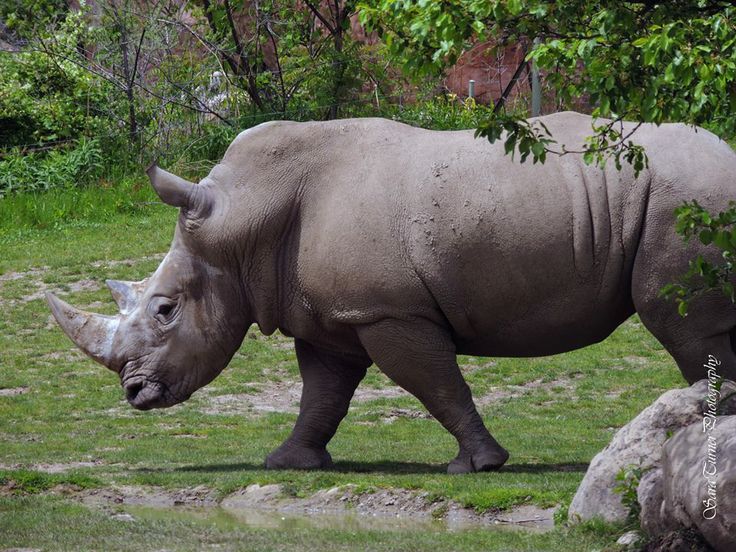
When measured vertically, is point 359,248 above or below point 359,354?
above

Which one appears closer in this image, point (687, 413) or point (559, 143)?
point (687, 413)

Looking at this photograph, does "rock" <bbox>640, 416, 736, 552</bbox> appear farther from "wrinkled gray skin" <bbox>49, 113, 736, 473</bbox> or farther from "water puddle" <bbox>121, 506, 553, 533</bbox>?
"wrinkled gray skin" <bbox>49, 113, 736, 473</bbox>

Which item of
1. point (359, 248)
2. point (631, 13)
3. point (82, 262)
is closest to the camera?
point (631, 13)

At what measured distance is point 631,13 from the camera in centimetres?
748

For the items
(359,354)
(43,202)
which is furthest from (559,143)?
(43,202)

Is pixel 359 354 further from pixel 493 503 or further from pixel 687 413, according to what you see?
pixel 687 413

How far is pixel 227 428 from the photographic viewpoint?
1257 centimetres

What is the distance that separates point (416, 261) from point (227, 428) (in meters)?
3.38

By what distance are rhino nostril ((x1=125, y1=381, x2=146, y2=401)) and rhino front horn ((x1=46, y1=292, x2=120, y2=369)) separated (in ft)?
0.73

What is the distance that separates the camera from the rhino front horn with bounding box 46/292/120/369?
10.8 metres

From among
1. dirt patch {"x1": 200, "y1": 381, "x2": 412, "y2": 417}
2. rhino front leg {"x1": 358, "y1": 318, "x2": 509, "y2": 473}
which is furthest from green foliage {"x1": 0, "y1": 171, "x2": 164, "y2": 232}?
rhino front leg {"x1": 358, "y1": 318, "x2": 509, "y2": 473}

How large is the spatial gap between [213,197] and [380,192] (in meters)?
1.18

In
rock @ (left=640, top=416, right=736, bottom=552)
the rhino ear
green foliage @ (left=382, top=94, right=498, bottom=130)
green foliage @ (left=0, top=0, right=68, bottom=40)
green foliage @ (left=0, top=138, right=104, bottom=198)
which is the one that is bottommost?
rock @ (left=640, top=416, right=736, bottom=552)

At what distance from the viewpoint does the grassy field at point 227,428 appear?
8328mm
